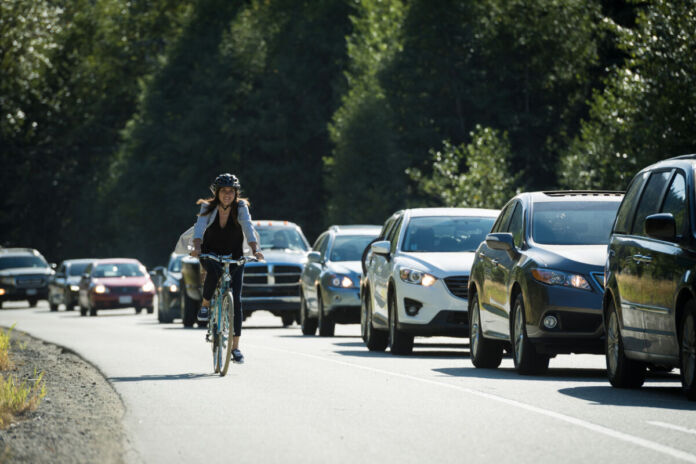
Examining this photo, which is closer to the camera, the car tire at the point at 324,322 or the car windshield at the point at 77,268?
the car tire at the point at 324,322

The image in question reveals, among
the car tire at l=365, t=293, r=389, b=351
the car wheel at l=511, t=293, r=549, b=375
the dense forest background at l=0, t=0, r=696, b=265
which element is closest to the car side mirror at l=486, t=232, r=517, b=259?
the car wheel at l=511, t=293, r=549, b=375

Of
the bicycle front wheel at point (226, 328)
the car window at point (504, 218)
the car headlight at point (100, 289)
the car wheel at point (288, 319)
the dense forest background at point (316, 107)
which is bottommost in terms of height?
the car wheel at point (288, 319)

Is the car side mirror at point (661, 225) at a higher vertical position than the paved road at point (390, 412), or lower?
higher

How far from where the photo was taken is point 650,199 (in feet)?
41.0

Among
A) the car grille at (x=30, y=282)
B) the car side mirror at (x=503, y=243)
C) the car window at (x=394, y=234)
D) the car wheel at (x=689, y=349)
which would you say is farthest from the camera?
the car grille at (x=30, y=282)

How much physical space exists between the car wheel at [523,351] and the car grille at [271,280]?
46.4 feet

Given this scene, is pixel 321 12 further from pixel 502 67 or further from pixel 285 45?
pixel 502 67

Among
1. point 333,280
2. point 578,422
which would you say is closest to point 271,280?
point 333,280

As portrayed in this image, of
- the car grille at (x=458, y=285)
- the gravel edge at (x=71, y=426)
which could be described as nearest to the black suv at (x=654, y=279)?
the gravel edge at (x=71, y=426)

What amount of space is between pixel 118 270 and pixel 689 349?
111ft

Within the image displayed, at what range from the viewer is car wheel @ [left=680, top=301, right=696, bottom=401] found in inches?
432

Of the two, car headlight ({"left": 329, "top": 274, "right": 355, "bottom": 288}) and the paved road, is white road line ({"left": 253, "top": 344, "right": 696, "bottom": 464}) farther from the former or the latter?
car headlight ({"left": 329, "top": 274, "right": 355, "bottom": 288})

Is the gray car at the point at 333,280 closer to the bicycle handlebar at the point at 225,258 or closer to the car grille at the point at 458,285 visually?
the car grille at the point at 458,285

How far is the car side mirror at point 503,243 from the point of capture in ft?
47.9
